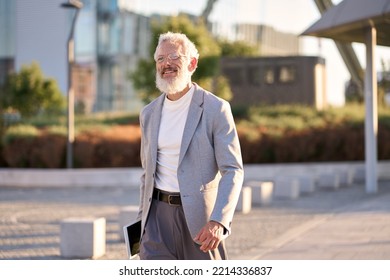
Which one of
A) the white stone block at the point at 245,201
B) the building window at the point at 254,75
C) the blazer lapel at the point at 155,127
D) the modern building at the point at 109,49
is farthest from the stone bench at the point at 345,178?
the modern building at the point at 109,49

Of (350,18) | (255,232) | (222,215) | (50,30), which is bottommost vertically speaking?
(255,232)

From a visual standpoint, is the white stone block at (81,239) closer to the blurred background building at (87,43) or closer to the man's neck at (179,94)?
the man's neck at (179,94)

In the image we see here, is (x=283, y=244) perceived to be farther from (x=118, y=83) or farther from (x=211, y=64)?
(x=118, y=83)

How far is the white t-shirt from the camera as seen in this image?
460 cm

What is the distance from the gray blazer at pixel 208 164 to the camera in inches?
175

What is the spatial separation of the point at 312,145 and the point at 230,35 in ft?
127

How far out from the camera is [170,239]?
4629 mm

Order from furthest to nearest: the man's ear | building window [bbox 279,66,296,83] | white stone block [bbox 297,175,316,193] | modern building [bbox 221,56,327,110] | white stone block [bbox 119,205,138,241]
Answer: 1. building window [bbox 279,66,296,83]
2. modern building [bbox 221,56,327,110]
3. white stone block [bbox 297,175,316,193]
4. white stone block [bbox 119,205,138,241]
5. the man's ear

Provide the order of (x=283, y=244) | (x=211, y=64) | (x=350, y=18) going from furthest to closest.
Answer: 1. (x=211, y=64)
2. (x=350, y=18)
3. (x=283, y=244)

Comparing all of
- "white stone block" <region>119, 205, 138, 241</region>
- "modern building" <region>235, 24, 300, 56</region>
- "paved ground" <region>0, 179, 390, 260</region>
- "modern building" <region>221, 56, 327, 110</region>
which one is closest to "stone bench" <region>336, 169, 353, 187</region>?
"paved ground" <region>0, 179, 390, 260</region>

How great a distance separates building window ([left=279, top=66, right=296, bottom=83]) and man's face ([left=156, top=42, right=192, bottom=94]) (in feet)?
108

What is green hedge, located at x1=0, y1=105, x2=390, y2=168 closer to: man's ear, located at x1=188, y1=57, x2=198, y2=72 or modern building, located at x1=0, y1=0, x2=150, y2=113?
man's ear, located at x1=188, y1=57, x2=198, y2=72
